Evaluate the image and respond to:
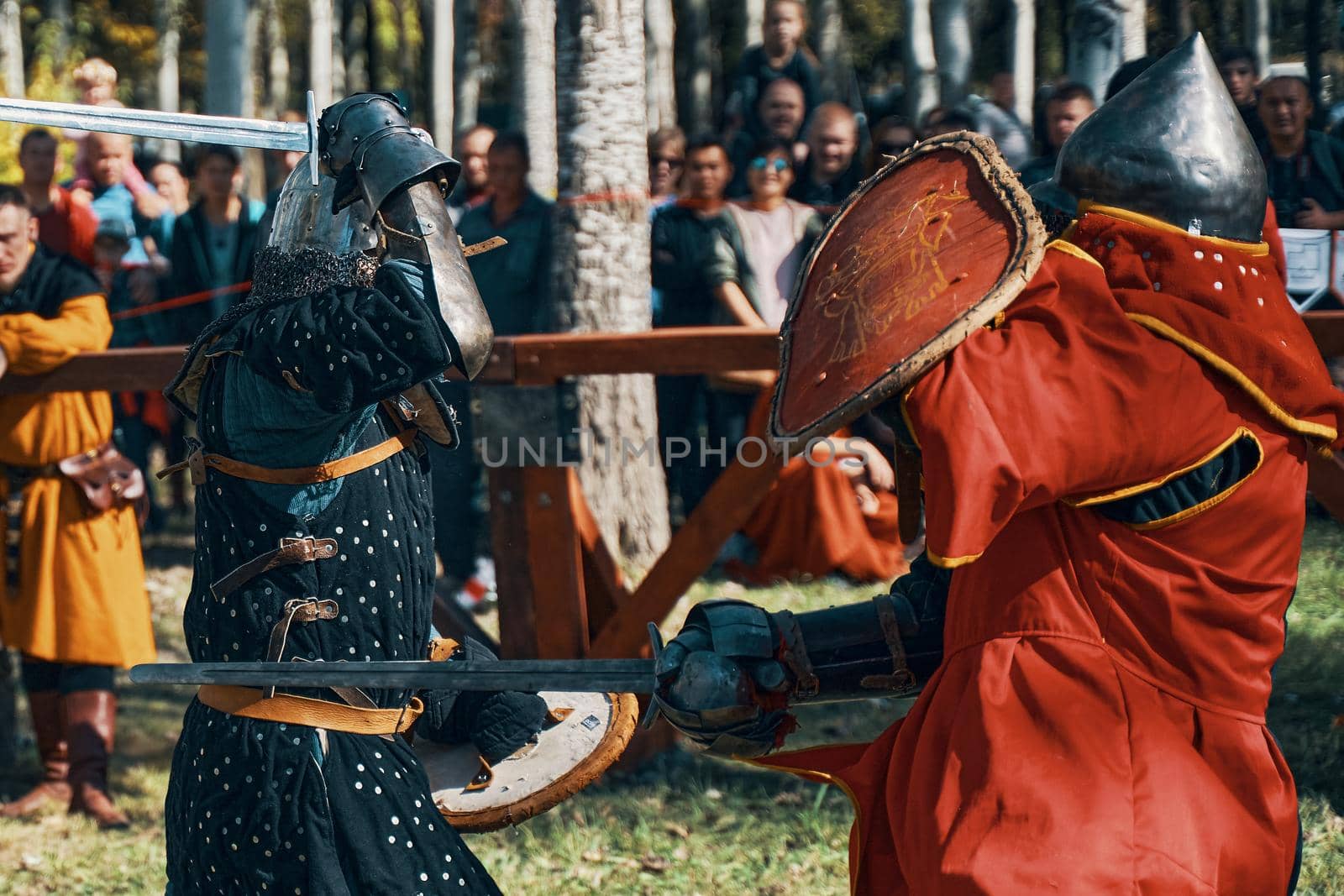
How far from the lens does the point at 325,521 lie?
8.83ft

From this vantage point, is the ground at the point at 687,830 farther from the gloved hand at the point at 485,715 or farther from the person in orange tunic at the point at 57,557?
the gloved hand at the point at 485,715

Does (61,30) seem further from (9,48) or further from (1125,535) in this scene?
(1125,535)

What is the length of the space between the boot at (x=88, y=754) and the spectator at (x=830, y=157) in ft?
11.5

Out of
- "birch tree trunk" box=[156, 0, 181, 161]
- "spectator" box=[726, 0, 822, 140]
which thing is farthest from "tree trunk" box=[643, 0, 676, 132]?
"spectator" box=[726, 0, 822, 140]

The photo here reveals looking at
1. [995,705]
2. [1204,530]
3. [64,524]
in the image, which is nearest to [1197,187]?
[1204,530]

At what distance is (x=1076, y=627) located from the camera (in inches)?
83.2

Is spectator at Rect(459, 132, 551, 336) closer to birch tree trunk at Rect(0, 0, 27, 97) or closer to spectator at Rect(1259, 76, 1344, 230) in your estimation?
spectator at Rect(1259, 76, 1344, 230)

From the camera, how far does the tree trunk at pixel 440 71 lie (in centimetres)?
2189

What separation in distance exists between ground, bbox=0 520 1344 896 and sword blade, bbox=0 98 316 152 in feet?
7.76

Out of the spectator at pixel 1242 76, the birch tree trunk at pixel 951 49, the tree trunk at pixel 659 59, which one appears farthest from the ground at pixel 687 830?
the tree trunk at pixel 659 59

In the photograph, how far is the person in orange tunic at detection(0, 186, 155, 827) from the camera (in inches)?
197

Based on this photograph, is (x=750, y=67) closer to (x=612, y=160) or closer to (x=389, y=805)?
(x=612, y=160)

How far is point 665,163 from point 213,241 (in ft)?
7.50

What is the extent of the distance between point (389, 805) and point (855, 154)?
494 cm
